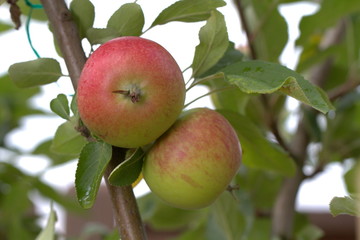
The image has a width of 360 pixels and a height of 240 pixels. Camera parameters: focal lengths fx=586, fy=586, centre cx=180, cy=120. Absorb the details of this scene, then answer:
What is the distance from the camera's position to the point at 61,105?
536mm

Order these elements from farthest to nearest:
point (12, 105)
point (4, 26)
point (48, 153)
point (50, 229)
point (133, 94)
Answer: point (12, 105) < point (4, 26) < point (48, 153) < point (50, 229) < point (133, 94)

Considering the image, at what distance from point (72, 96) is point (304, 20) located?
0.59m

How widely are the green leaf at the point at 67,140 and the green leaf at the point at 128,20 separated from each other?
0.34 ft

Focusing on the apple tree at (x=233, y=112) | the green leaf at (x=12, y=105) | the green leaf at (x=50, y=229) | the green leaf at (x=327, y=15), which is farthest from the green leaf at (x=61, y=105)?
the green leaf at (x=12, y=105)

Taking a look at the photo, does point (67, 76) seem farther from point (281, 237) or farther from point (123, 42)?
point (281, 237)

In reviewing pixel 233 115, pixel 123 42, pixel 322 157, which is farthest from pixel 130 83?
pixel 322 157

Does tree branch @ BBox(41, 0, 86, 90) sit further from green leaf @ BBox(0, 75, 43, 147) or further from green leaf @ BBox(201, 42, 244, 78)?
green leaf @ BBox(0, 75, 43, 147)

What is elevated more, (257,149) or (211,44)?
(211,44)

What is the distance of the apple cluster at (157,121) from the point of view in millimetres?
484

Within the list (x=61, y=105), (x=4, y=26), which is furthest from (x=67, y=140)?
(x=4, y=26)

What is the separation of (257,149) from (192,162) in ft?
0.60

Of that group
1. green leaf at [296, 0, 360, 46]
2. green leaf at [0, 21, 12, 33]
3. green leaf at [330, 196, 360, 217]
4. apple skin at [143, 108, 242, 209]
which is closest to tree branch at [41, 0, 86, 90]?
apple skin at [143, 108, 242, 209]

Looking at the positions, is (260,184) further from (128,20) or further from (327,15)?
(128,20)

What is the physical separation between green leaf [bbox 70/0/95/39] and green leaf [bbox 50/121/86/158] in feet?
0.32
